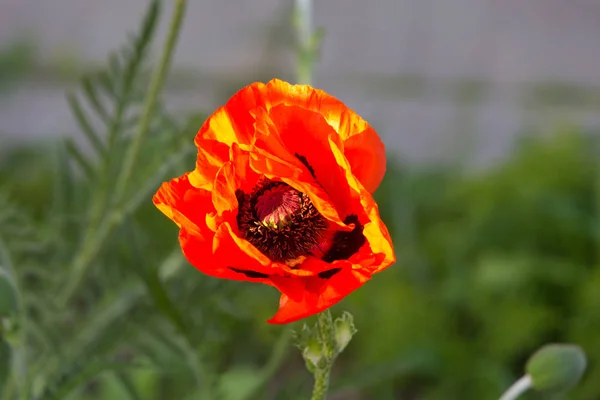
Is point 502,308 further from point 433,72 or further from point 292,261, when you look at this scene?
point 433,72

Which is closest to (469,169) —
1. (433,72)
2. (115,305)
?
(433,72)

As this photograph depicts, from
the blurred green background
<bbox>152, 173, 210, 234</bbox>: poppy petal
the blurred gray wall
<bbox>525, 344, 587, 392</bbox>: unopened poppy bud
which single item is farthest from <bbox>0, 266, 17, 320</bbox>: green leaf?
the blurred gray wall

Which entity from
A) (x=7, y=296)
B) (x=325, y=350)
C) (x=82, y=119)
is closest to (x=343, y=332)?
(x=325, y=350)

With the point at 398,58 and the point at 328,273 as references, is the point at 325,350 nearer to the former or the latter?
the point at 328,273

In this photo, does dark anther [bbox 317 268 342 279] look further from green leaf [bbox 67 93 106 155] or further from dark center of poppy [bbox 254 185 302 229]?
green leaf [bbox 67 93 106 155]

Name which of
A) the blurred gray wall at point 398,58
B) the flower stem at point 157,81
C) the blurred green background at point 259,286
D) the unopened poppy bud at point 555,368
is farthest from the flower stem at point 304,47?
the blurred gray wall at point 398,58
